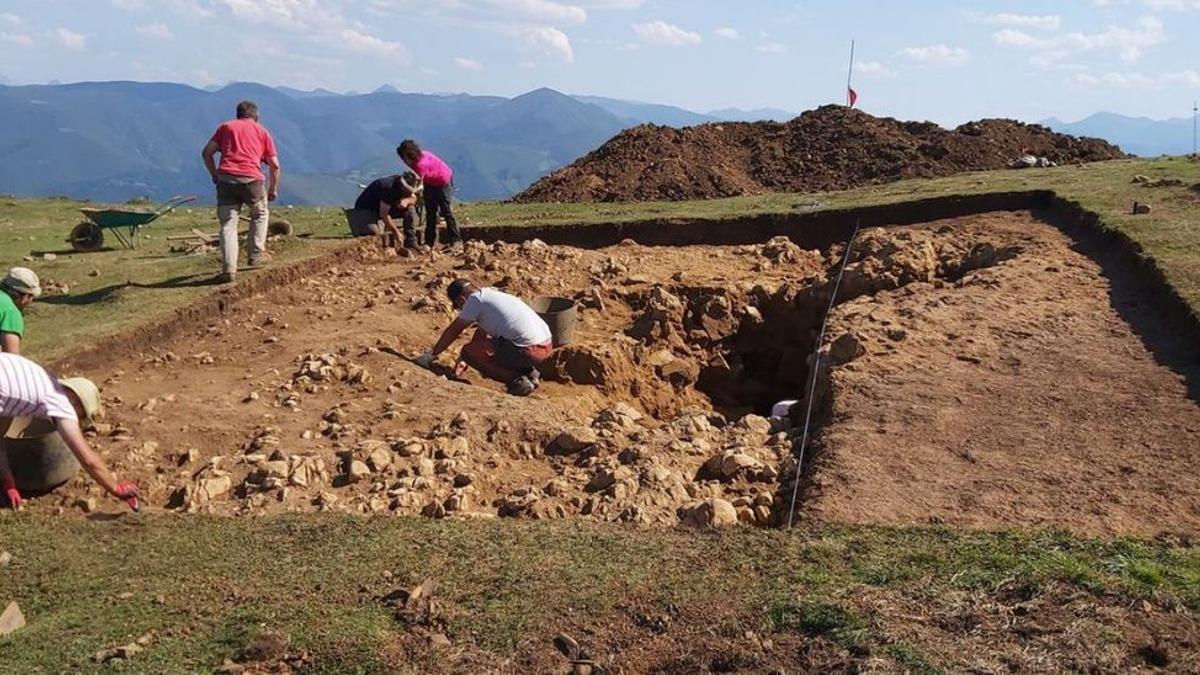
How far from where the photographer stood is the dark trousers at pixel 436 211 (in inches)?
433

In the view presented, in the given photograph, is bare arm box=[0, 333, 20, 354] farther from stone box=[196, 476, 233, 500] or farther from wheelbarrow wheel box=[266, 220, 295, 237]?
wheelbarrow wheel box=[266, 220, 295, 237]

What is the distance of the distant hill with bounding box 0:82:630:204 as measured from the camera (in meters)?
102

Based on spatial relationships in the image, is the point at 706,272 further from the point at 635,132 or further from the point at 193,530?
the point at 635,132

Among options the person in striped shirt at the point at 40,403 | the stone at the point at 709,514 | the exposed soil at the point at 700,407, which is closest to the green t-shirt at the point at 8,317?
the person in striped shirt at the point at 40,403

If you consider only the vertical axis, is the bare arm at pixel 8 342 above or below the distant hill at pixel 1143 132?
below

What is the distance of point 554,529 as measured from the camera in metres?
4.56

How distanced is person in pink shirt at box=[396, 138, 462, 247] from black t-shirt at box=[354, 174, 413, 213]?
278mm

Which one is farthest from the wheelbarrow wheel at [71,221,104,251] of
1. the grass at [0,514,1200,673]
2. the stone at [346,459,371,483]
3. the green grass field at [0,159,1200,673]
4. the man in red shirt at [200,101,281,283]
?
the stone at [346,459,371,483]

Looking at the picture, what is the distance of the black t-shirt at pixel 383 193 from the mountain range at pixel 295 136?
6578 centimetres

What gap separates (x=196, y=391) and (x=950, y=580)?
210 inches

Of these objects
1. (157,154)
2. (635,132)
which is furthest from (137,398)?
(157,154)

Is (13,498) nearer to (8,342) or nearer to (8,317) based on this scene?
(8,342)

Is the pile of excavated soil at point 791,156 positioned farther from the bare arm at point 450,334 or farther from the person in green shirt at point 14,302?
the person in green shirt at point 14,302

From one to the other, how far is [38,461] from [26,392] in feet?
1.85
